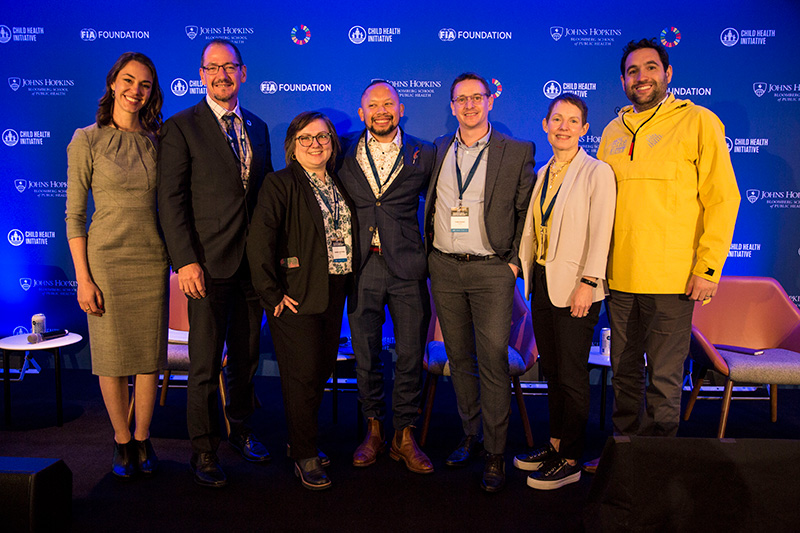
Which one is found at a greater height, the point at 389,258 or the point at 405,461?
the point at 389,258

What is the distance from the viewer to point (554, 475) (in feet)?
8.43

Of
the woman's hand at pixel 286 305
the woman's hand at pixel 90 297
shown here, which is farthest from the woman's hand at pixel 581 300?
the woman's hand at pixel 90 297

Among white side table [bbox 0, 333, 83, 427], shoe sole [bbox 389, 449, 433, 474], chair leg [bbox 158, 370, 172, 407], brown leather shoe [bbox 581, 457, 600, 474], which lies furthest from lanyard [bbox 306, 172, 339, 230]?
white side table [bbox 0, 333, 83, 427]

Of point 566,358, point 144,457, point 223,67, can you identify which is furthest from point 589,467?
Answer: point 223,67

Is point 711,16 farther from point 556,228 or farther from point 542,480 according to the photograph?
point 542,480

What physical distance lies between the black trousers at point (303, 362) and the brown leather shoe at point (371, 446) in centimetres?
31

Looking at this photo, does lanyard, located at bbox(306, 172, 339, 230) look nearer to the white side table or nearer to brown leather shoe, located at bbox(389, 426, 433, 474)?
brown leather shoe, located at bbox(389, 426, 433, 474)

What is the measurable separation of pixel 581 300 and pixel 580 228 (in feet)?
1.09

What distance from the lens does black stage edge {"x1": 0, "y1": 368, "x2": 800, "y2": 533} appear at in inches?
88.6

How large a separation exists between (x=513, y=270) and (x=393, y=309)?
0.67m

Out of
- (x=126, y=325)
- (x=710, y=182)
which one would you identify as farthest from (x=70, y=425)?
(x=710, y=182)

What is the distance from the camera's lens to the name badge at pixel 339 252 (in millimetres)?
2545

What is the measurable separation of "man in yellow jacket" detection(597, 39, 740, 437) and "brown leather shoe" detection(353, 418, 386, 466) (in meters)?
1.38

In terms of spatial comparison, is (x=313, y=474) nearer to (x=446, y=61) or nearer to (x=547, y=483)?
(x=547, y=483)
